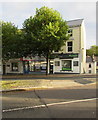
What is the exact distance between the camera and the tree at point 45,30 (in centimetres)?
1617

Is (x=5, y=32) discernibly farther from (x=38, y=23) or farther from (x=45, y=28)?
(x=45, y=28)

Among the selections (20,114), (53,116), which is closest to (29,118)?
(20,114)

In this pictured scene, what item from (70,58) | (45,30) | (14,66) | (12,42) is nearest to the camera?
(45,30)

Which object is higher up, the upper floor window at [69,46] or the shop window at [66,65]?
the upper floor window at [69,46]

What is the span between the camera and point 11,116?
4430 mm

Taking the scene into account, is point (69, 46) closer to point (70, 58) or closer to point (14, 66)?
point (70, 58)

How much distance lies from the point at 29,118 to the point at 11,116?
71 cm

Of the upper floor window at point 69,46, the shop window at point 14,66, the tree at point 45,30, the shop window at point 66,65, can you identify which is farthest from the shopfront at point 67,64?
the shop window at point 14,66

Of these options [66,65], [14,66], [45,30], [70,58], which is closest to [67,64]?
[66,65]

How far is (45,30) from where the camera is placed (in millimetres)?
15930

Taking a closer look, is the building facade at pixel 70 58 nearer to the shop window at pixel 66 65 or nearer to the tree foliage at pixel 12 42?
the shop window at pixel 66 65

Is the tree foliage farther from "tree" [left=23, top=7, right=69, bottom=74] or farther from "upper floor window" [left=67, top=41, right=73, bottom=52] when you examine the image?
"upper floor window" [left=67, top=41, right=73, bottom=52]

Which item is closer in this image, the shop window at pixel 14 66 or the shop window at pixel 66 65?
the shop window at pixel 66 65

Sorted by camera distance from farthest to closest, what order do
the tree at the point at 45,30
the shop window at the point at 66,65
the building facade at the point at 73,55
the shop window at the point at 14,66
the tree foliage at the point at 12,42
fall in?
the shop window at the point at 14,66 < the shop window at the point at 66,65 < the building facade at the point at 73,55 < the tree foliage at the point at 12,42 < the tree at the point at 45,30
